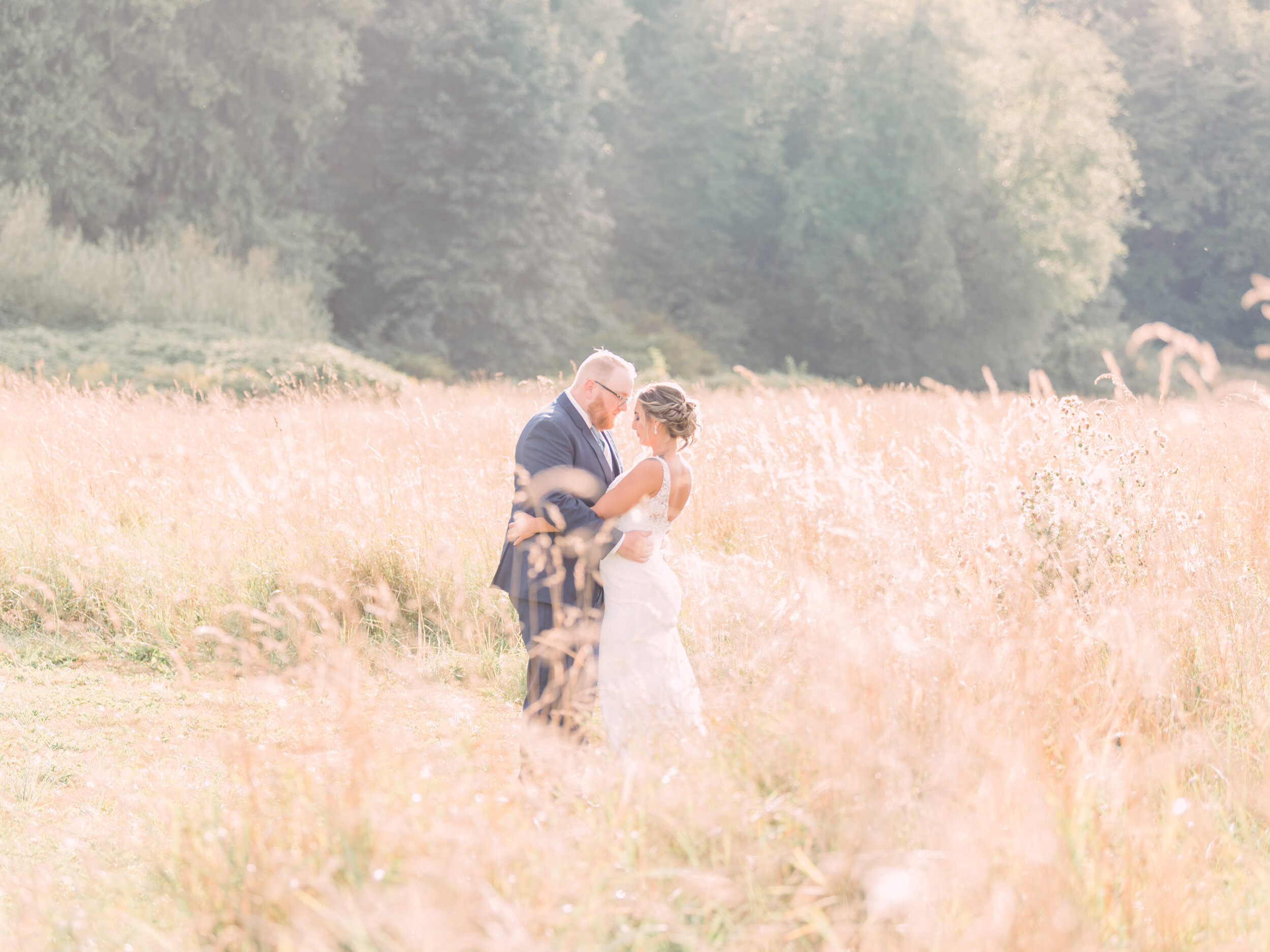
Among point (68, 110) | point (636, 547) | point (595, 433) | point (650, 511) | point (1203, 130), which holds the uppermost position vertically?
point (1203, 130)

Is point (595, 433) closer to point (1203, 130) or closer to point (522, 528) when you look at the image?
point (522, 528)

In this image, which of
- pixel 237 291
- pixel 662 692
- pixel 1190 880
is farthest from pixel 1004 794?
pixel 237 291

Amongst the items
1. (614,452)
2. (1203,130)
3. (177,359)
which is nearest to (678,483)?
(614,452)

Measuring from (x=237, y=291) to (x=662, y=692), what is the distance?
21838 millimetres

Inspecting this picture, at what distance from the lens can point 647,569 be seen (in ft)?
14.6

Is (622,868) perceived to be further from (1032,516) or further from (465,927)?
(1032,516)

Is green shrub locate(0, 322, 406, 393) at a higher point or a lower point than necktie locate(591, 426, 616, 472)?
lower

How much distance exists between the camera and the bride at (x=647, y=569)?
4.23 metres

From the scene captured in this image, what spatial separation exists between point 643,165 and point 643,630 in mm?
37004

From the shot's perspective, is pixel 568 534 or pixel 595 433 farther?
pixel 595 433

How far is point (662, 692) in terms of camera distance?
4.10 m

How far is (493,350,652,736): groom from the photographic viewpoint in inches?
169

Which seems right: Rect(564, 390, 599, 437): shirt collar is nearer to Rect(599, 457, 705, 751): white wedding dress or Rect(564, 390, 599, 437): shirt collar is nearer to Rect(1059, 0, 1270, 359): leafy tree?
Rect(599, 457, 705, 751): white wedding dress

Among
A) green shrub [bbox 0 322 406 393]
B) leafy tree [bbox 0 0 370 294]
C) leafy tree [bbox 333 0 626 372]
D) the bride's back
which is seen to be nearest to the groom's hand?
the bride's back
